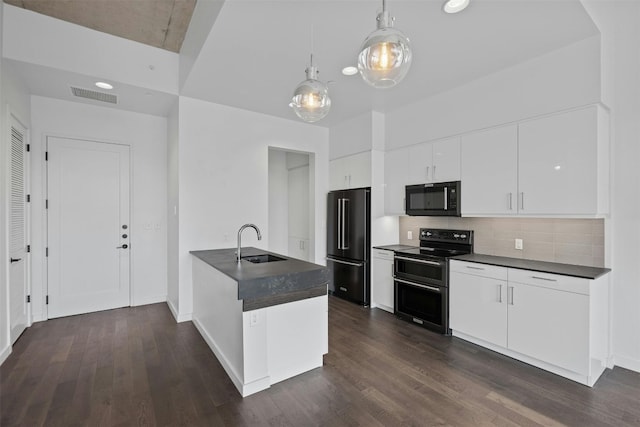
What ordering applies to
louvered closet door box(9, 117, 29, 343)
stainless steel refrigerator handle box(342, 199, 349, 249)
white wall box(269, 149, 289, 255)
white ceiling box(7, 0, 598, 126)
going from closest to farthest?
white ceiling box(7, 0, 598, 126) → louvered closet door box(9, 117, 29, 343) → stainless steel refrigerator handle box(342, 199, 349, 249) → white wall box(269, 149, 289, 255)

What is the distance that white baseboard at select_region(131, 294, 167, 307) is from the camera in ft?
14.6

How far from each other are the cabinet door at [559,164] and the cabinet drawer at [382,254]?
1.65m

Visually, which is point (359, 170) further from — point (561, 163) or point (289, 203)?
point (561, 163)

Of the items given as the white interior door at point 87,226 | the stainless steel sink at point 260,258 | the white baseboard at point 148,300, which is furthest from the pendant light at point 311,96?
the white baseboard at point 148,300

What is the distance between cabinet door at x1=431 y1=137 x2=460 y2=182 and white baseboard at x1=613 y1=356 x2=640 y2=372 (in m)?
2.15

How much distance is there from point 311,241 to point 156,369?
294 centimetres

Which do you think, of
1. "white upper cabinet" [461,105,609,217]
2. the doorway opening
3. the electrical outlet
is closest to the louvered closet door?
the doorway opening

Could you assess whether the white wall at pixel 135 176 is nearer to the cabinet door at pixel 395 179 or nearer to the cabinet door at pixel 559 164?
the cabinet door at pixel 395 179

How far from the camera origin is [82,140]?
410cm

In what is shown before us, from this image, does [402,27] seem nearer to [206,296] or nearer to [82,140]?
[206,296]

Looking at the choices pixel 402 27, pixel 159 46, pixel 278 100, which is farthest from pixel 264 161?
pixel 402 27

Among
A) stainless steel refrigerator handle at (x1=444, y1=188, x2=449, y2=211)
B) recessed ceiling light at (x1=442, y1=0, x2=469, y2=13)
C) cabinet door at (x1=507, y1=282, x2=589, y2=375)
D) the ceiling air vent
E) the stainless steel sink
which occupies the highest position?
the ceiling air vent

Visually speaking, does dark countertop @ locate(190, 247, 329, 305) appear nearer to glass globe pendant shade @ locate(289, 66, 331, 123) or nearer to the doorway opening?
glass globe pendant shade @ locate(289, 66, 331, 123)

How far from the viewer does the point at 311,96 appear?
2.16 metres
